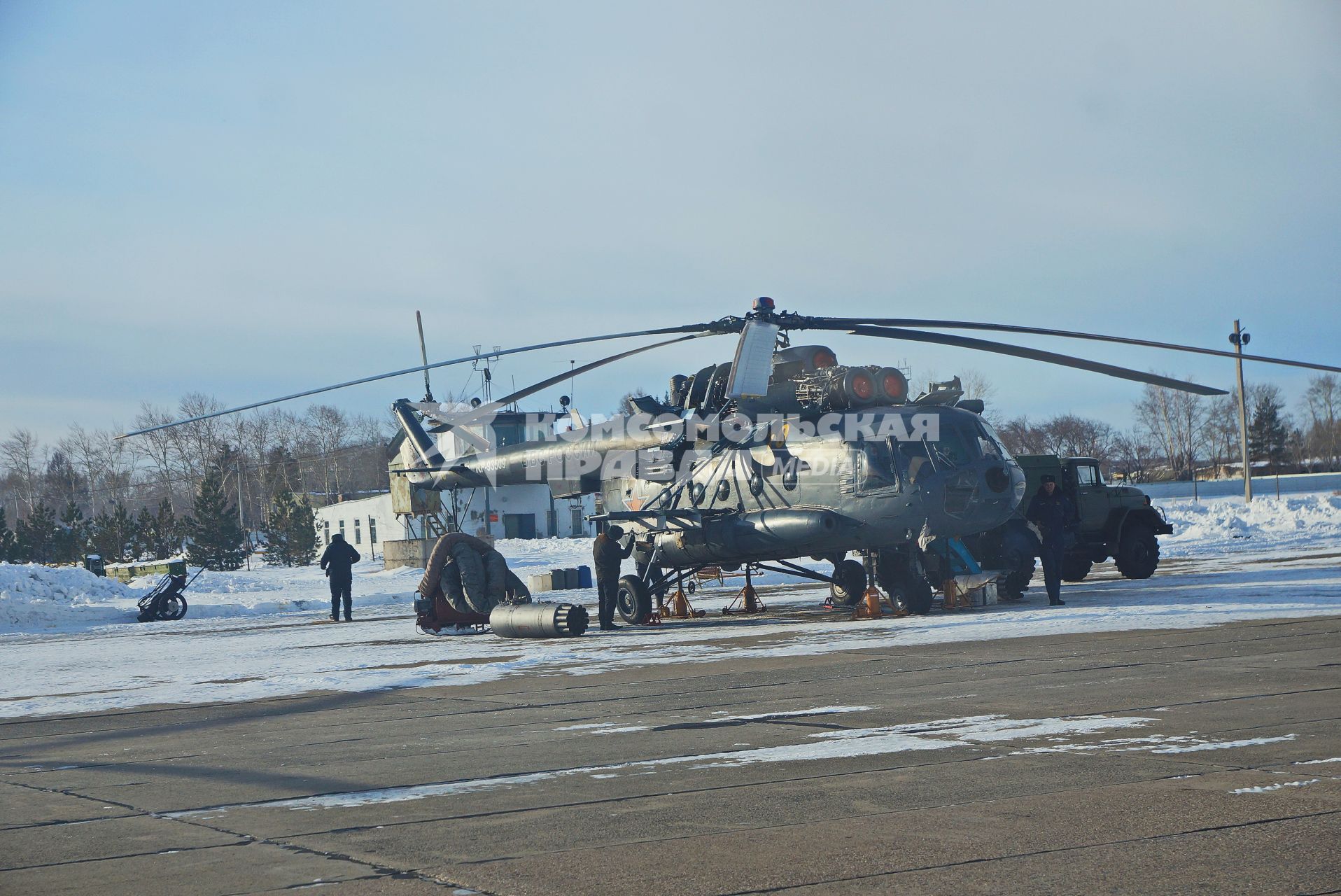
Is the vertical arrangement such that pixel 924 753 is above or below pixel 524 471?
below

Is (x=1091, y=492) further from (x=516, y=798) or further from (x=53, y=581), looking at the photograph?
(x=53, y=581)

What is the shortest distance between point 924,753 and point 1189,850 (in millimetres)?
2261

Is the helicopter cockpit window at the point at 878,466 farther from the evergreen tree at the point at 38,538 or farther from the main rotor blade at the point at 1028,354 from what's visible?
the evergreen tree at the point at 38,538

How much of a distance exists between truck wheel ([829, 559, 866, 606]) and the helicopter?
22mm

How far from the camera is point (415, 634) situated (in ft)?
59.9

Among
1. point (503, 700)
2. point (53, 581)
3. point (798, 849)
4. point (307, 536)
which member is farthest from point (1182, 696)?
point (307, 536)

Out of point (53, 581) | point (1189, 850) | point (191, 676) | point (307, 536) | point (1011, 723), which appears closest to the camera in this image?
point (1189, 850)

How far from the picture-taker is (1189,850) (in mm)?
4348

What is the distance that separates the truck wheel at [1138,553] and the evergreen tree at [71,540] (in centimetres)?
4649

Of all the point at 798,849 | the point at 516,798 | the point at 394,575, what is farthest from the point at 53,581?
the point at 798,849

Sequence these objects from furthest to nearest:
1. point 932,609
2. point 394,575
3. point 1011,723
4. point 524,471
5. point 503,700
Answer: point 394,575 → point 524,471 → point 932,609 → point 503,700 → point 1011,723

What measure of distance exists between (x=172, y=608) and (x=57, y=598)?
4912mm

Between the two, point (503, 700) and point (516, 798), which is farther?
point (503, 700)

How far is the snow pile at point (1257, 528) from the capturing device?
3027cm
